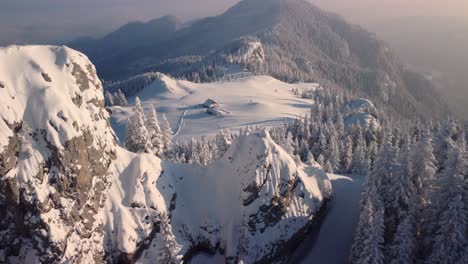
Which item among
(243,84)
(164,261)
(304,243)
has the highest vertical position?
(164,261)

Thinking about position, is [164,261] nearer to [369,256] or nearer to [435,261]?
[369,256]

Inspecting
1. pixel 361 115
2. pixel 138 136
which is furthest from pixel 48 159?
pixel 361 115

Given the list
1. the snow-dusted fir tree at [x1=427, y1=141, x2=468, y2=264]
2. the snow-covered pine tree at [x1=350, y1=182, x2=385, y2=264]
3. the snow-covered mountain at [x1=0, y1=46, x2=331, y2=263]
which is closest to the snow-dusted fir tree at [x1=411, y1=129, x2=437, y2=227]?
the snow-dusted fir tree at [x1=427, y1=141, x2=468, y2=264]

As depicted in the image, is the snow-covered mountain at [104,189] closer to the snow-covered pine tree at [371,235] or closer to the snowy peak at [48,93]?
the snowy peak at [48,93]

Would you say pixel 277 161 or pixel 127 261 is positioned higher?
pixel 277 161

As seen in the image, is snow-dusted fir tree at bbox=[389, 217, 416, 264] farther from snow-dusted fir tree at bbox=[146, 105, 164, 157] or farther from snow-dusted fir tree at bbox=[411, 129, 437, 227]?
snow-dusted fir tree at bbox=[146, 105, 164, 157]

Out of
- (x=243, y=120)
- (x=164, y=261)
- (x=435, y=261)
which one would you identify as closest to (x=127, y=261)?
(x=164, y=261)

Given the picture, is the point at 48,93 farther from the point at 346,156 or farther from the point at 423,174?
the point at 346,156
